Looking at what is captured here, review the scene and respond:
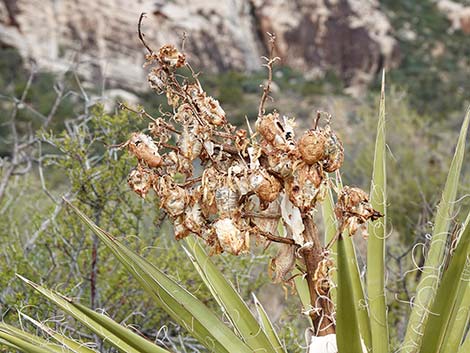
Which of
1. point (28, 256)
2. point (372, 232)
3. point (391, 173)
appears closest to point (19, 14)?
point (391, 173)

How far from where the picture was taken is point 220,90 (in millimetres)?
22703

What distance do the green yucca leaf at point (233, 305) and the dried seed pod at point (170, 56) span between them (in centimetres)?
50

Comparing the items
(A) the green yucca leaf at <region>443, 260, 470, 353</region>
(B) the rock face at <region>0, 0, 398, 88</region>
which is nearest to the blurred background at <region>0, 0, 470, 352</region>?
(B) the rock face at <region>0, 0, 398, 88</region>

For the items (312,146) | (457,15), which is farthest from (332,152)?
(457,15)

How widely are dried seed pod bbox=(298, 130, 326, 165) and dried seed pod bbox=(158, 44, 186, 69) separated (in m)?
0.34

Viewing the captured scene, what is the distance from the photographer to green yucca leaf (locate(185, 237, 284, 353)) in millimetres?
1827

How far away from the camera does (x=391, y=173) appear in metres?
7.79

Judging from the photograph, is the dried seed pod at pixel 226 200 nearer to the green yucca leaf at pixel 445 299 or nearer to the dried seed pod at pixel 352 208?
the dried seed pod at pixel 352 208

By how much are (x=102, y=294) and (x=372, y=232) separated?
1685mm

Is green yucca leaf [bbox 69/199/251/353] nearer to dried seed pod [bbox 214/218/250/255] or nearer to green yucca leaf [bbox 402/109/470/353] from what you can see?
dried seed pod [bbox 214/218/250/255]

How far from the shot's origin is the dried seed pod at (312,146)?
60.1 inches

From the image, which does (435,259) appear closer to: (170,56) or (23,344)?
(170,56)

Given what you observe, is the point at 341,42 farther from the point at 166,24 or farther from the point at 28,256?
the point at 28,256

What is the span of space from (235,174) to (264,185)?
69mm
